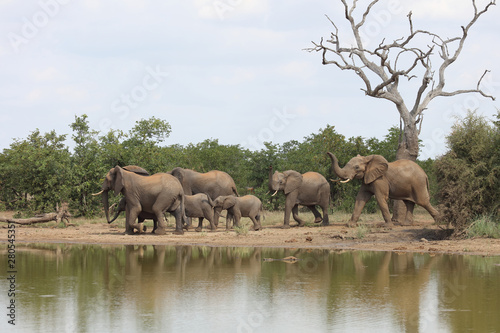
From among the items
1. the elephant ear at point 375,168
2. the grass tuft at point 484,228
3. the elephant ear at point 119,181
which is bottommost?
the grass tuft at point 484,228

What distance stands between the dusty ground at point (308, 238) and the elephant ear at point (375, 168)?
5.34ft

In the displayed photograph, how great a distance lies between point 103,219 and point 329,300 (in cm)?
1876

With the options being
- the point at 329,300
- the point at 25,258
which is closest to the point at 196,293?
the point at 329,300

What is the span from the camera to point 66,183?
94.2 feet

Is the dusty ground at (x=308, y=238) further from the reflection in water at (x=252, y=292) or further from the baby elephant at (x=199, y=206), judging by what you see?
the reflection in water at (x=252, y=292)

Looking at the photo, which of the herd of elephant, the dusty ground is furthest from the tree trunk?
the dusty ground

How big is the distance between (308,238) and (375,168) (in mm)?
4978

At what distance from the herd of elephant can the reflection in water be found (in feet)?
13.8

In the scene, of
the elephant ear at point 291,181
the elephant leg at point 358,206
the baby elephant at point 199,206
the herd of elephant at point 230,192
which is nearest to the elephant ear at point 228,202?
the herd of elephant at point 230,192

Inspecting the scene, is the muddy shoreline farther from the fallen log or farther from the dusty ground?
the fallen log

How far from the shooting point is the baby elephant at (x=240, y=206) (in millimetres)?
22734

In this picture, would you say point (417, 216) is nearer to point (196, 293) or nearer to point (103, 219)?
point (103, 219)

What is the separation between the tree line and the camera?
66.3ft

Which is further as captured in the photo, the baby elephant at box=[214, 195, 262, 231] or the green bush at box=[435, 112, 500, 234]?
the baby elephant at box=[214, 195, 262, 231]
